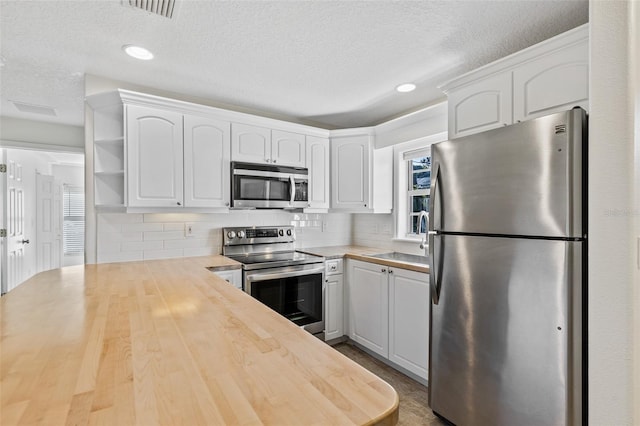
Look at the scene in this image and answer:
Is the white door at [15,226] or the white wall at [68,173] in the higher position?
the white wall at [68,173]

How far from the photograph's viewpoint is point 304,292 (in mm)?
2898

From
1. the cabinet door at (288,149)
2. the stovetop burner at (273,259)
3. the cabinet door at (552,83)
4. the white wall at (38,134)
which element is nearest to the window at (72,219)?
the white wall at (38,134)

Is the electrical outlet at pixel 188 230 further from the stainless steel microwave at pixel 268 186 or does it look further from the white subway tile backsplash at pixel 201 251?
the stainless steel microwave at pixel 268 186

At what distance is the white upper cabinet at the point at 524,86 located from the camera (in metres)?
1.58

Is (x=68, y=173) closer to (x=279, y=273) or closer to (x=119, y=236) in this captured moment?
(x=119, y=236)

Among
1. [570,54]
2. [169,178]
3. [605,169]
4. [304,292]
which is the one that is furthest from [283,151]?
[605,169]

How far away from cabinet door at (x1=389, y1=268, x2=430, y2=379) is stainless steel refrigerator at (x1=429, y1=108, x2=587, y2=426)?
364mm

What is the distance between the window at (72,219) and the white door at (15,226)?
260 cm

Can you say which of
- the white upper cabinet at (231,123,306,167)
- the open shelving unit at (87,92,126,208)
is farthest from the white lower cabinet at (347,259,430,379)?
the open shelving unit at (87,92,126,208)

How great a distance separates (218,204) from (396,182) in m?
1.89

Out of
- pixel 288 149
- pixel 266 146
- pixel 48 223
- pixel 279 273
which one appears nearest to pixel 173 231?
pixel 279 273

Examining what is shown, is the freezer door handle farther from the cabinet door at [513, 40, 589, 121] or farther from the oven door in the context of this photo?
the oven door

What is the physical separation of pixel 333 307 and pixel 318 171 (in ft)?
4.68

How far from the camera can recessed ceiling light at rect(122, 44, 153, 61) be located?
6.58ft
